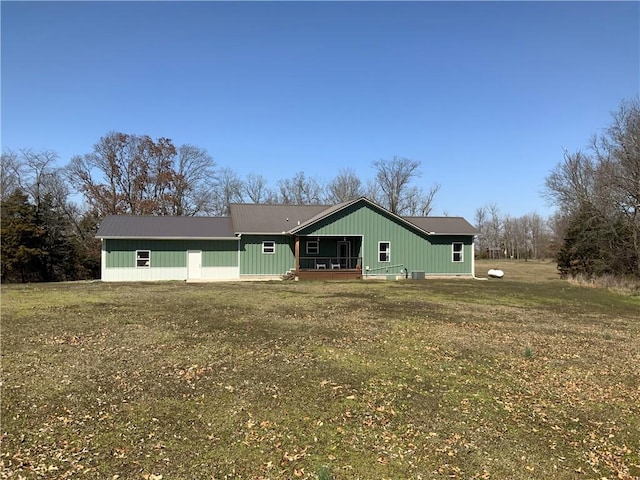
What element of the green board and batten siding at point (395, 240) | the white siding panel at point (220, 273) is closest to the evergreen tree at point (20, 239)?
the white siding panel at point (220, 273)

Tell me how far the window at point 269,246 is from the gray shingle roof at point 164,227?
2071mm

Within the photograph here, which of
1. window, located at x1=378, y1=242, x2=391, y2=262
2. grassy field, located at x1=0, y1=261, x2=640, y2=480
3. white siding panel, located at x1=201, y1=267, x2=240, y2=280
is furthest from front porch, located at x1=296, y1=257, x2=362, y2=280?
grassy field, located at x1=0, y1=261, x2=640, y2=480

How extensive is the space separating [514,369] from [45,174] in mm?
43005

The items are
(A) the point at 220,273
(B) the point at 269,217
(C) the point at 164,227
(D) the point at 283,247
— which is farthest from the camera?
(B) the point at 269,217

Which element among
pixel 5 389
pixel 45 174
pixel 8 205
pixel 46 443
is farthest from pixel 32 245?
pixel 46 443

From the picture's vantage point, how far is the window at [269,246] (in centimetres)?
2758

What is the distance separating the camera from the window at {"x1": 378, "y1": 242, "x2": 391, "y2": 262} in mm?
27942

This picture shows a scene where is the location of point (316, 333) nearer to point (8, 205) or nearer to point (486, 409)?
point (486, 409)

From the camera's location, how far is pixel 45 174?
129 ft

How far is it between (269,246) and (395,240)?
7.95 m

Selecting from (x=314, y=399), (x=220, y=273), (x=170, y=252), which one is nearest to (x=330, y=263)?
(x=220, y=273)

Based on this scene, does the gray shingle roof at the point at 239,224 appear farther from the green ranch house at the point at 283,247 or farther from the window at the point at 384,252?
the window at the point at 384,252

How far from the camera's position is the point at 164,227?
2753cm

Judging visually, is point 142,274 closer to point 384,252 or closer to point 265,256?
point 265,256
